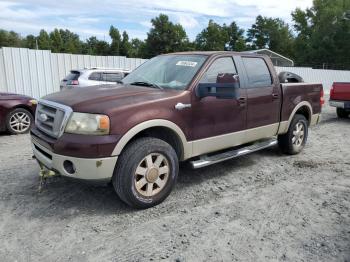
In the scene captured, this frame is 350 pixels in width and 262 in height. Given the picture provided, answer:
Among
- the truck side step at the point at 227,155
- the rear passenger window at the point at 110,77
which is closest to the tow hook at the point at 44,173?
the truck side step at the point at 227,155

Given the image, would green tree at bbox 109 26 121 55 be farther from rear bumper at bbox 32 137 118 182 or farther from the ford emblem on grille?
rear bumper at bbox 32 137 118 182

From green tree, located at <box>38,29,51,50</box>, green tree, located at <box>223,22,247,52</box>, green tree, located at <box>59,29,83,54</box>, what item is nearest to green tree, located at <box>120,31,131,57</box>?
green tree, located at <box>59,29,83,54</box>

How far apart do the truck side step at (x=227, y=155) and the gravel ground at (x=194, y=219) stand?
0.39 metres

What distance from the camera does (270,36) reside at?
68.1 meters

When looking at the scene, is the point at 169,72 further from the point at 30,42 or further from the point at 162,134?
the point at 30,42

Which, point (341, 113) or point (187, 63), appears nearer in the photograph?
point (187, 63)

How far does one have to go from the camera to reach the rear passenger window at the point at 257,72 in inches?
206

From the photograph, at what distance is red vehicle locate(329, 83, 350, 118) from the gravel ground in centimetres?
633

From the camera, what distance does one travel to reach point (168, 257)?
10.1 ft

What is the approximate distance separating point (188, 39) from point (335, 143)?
5419cm

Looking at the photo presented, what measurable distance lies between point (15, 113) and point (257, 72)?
5.89 m

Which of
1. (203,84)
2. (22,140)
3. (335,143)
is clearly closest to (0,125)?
(22,140)

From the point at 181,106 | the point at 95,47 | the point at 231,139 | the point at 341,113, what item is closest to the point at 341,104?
the point at 341,113

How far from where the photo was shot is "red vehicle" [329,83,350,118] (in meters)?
11.1
